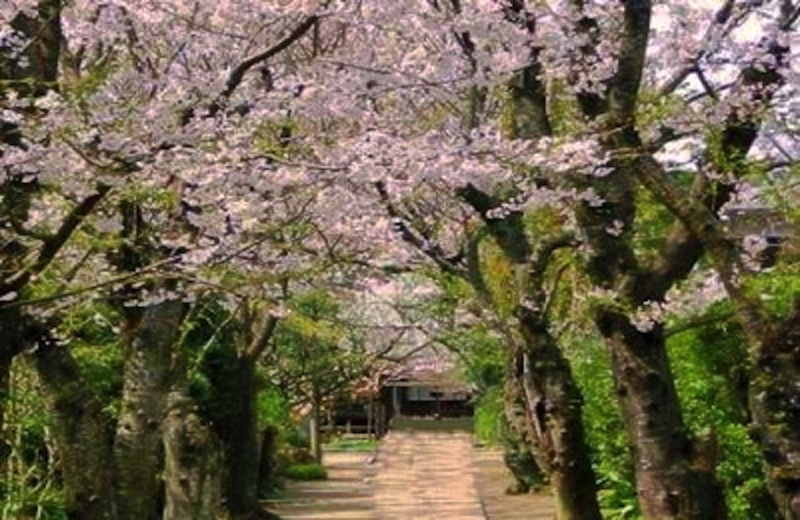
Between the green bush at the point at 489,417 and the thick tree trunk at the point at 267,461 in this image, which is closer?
the thick tree trunk at the point at 267,461

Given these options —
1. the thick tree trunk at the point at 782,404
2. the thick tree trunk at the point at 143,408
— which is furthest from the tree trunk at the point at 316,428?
the thick tree trunk at the point at 782,404

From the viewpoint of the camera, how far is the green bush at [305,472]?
29953 millimetres

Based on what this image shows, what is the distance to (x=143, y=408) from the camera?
796cm

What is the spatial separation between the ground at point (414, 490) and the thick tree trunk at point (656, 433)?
11.7m

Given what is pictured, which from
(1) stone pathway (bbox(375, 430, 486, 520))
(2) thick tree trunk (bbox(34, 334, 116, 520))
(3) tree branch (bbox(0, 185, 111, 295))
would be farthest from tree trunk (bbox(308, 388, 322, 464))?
(3) tree branch (bbox(0, 185, 111, 295))

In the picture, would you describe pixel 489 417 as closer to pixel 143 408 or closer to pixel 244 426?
pixel 244 426

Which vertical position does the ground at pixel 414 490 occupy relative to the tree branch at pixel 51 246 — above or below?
below

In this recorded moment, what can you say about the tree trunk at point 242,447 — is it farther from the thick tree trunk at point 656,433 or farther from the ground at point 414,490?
the thick tree trunk at point 656,433

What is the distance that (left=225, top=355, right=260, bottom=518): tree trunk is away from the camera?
1845 centimetres

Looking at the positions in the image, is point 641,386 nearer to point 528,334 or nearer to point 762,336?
point 762,336

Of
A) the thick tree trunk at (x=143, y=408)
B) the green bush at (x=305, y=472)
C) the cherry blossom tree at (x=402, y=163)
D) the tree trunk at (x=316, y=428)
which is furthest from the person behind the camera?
the tree trunk at (x=316, y=428)

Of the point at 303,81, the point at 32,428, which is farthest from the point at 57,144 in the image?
the point at 32,428

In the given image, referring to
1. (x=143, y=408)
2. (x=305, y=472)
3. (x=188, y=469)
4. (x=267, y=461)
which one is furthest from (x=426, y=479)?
(x=143, y=408)

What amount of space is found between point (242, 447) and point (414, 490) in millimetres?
6663
